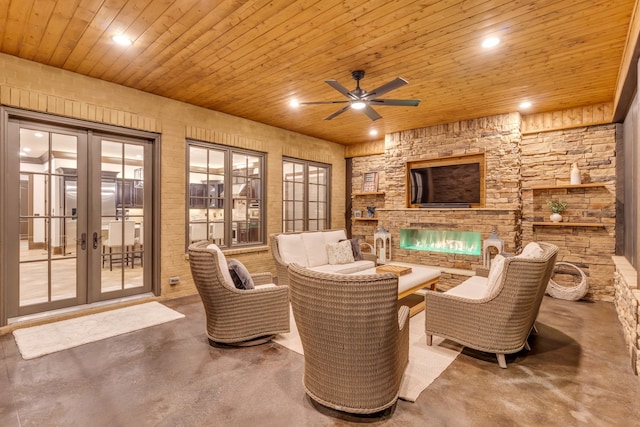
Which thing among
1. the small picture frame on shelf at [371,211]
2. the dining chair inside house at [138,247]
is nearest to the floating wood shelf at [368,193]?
the small picture frame on shelf at [371,211]

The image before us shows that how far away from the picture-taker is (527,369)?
8.70 ft

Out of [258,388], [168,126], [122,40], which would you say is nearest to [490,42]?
[122,40]

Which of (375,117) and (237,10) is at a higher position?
(237,10)

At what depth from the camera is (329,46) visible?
10.4ft

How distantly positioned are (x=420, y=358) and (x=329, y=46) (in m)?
2.96

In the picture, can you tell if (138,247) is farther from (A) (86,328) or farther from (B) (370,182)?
(B) (370,182)

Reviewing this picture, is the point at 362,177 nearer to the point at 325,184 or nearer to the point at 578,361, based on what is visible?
the point at 325,184

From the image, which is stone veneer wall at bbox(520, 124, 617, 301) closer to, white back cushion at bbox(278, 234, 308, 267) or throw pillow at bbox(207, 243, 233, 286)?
white back cushion at bbox(278, 234, 308, 267)

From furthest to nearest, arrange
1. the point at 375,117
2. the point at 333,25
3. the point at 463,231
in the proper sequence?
the point at 463,231 < the point at 375,117 < the point at 333,25

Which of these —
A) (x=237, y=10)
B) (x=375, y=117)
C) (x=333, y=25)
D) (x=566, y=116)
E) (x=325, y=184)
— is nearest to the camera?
(x=237, y=10)

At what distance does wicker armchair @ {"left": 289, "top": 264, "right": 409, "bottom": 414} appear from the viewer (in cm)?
180

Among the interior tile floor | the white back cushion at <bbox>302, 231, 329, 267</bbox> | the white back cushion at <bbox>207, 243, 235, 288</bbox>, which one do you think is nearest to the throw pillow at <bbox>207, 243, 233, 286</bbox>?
the white back cushion at <bbox>207, 243, 235, 288</bbox>

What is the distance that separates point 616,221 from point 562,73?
2.49 metres

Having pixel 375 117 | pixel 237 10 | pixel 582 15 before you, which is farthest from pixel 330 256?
pixel 582 15
